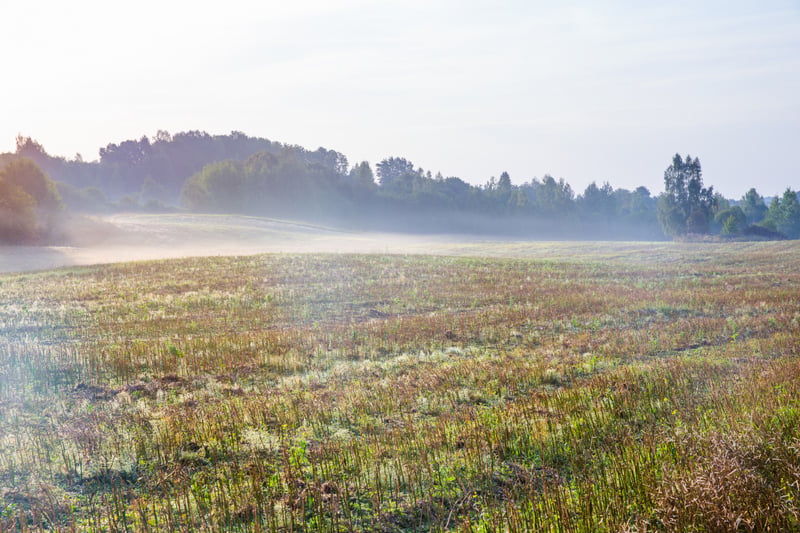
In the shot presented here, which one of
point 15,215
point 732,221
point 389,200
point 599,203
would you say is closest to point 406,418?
point 15,215

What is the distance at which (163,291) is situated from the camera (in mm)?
28031

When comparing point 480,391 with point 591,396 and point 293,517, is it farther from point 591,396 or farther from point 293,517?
point 293,517

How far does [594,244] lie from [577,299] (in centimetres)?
5341

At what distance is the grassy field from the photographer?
19.3 ft

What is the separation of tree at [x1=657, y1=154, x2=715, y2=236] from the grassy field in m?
80.7

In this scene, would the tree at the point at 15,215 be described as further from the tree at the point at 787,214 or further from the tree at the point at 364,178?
the tree at the point at 787,214

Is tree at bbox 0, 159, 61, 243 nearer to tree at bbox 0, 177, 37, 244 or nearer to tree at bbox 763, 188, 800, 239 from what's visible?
tree at bbox 0, 177, 37, 244

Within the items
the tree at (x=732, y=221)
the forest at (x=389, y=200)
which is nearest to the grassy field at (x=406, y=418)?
the forest at (x=389, y=200)

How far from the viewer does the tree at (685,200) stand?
314ft

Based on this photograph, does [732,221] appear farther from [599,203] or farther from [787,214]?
[599,203]

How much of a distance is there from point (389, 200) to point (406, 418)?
126m

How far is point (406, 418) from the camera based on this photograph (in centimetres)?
923

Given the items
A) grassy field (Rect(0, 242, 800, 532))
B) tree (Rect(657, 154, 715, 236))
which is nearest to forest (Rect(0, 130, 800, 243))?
tree (Rect(657, 154, 715, 236))

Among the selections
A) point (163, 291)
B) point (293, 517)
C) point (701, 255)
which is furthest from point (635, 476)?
point (701, 255)
